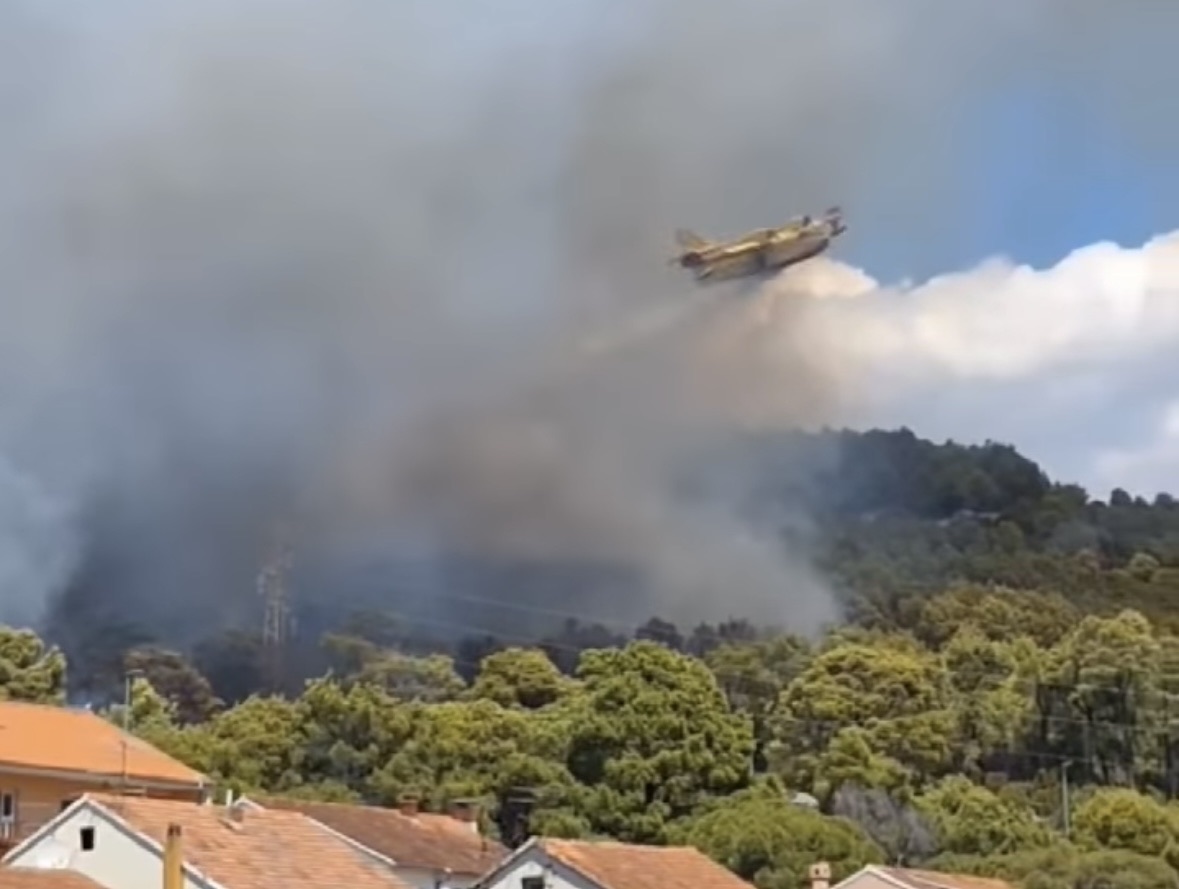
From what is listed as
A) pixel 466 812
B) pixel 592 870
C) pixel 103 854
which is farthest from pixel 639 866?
pixel 466 812

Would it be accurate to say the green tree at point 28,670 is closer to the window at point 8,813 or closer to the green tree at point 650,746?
the green tree at point 650,746

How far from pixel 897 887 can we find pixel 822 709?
46.9 m

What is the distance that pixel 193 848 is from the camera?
172ft

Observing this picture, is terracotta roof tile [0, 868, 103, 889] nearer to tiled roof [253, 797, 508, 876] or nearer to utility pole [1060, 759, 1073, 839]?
tiled roof [253, 797, 508, 876]

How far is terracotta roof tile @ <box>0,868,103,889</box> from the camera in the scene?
50375 mm

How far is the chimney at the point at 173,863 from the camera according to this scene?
1892 inches

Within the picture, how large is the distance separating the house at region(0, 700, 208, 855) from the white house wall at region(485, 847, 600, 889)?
15.1 metres

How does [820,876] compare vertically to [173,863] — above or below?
above

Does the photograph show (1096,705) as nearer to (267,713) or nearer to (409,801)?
(267,713)

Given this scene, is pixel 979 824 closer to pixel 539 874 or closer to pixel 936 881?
pixel 936 881

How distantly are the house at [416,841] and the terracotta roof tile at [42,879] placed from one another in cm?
867

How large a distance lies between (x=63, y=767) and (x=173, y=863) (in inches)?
832

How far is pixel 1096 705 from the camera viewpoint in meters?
112

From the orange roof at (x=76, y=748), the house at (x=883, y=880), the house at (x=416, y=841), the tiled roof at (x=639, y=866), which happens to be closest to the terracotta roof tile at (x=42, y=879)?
the house at (x=416, y=841)
